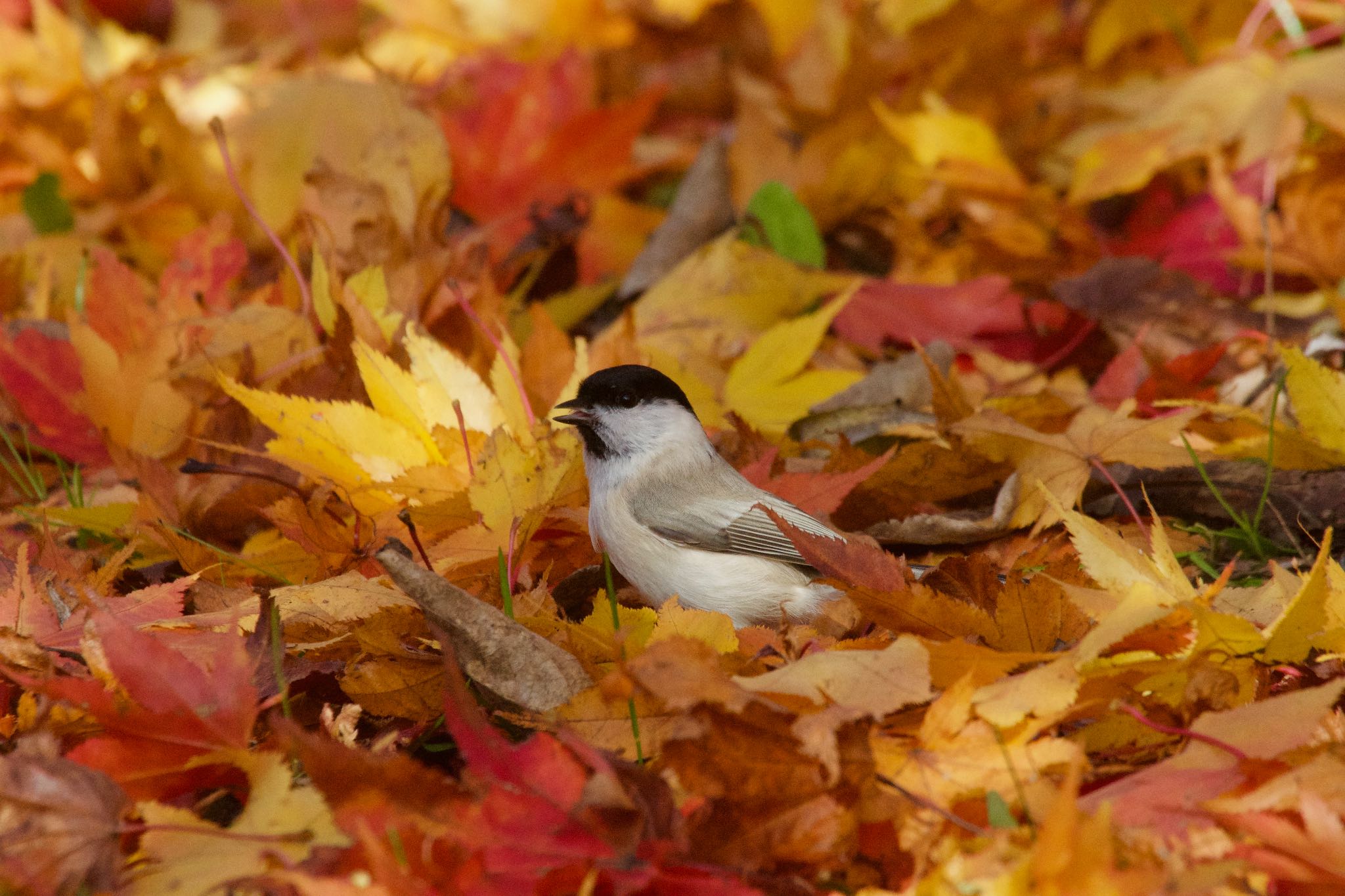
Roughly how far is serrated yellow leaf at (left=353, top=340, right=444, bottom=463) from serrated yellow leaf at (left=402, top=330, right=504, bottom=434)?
11mm

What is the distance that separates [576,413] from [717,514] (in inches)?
9.7

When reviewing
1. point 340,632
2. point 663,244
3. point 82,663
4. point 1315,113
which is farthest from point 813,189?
point 82,663

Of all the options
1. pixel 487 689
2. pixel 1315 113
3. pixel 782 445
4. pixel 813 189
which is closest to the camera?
pixel 487 689

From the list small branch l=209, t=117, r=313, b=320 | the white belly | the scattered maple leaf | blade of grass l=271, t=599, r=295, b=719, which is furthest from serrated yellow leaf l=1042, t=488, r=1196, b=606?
small branch l=209, t=117, r=313, b=320

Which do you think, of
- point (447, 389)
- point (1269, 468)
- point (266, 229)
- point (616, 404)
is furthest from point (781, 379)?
point (266, 229)

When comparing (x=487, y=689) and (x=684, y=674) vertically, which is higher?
(x=684, y=674)

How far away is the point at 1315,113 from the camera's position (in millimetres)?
2182

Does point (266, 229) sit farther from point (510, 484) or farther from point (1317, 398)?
point (1317, 398)

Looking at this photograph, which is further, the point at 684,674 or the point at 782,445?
the point at 782,445

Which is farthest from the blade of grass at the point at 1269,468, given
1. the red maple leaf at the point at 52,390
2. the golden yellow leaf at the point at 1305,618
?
the red maple leaf at the point at 52,390

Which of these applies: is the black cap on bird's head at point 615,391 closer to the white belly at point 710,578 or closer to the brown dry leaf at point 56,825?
the white belly at point 710,578

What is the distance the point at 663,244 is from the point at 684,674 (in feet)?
4.72

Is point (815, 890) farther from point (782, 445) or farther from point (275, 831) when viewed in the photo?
point (782, 445)

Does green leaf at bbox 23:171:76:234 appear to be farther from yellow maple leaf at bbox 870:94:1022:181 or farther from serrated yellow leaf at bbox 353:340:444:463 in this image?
yellow maple leaf at bbox 870:94:1022:181
